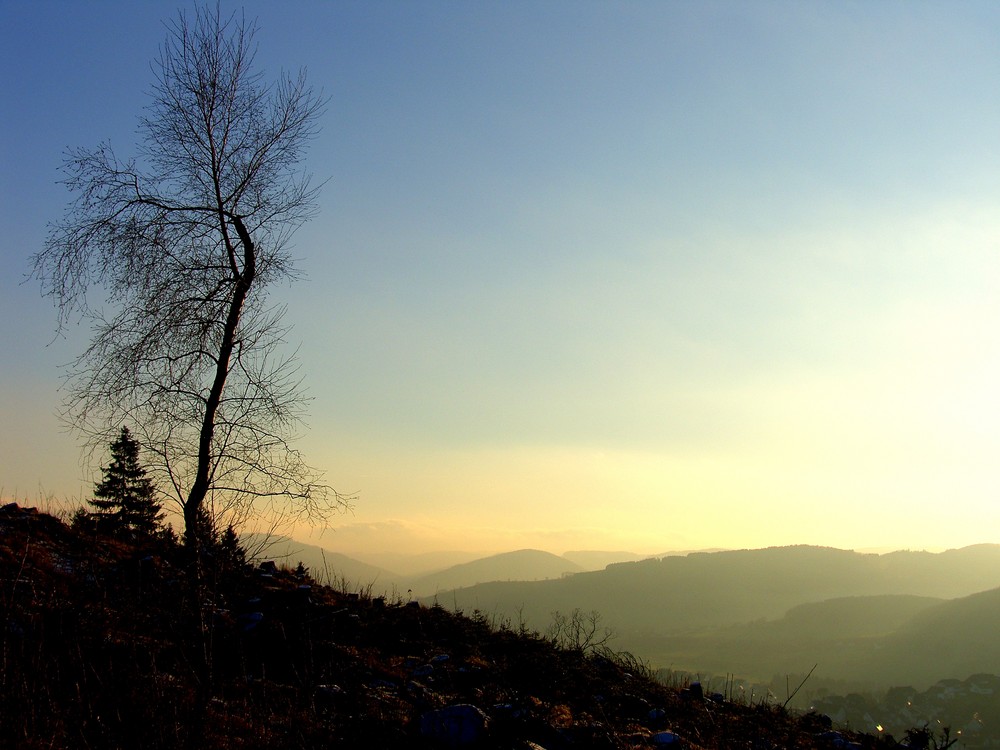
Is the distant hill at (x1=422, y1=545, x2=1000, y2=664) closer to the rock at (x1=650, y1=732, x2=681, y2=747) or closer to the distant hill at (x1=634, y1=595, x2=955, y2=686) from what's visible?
the distant hill at (x1=634, y1=595, x2=955, y2=686)

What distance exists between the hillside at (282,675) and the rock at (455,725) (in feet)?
0.04

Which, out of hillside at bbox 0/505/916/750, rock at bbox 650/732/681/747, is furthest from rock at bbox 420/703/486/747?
rock at bbox 650/732/681/747

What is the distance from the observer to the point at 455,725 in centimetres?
604

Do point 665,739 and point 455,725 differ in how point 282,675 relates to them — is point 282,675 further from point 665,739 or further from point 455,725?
point 665,739

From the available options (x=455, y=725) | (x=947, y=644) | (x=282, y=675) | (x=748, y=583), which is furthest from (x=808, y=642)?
(x=455, y=725)

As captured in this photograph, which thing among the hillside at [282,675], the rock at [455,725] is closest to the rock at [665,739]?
the hillside at [282,675]

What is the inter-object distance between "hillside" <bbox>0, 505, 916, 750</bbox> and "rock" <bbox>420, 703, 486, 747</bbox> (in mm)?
12

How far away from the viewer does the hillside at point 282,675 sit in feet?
17.9

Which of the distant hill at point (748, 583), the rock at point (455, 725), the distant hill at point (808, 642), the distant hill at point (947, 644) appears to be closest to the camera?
the rock at point (455, 725)

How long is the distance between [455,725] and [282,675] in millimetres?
2732

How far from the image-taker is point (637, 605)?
505 ft

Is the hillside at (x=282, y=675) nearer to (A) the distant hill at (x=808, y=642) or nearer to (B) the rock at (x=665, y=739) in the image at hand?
(B) the rock at (x=665, y=739)

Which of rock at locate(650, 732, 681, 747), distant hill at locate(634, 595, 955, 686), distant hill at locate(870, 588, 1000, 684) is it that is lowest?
→ distant hill at locate(634, 595, 955, 686)

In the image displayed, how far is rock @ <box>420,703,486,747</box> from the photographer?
5.91 metres
